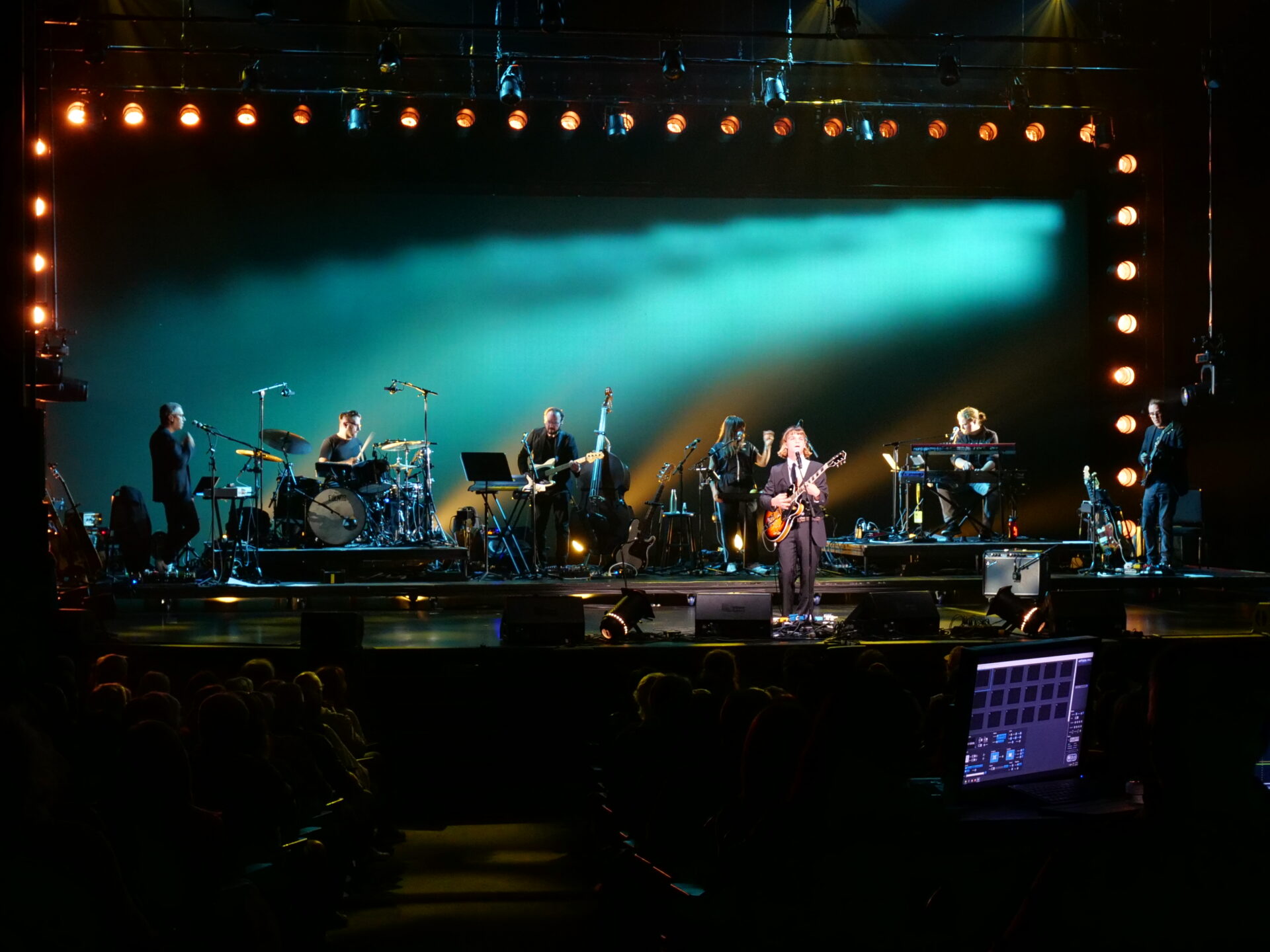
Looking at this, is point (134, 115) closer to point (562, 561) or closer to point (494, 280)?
point (494, 280)

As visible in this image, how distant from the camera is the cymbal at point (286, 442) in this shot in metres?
13.3

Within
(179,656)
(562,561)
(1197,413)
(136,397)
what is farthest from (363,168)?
(1197,413)

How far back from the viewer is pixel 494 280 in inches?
623

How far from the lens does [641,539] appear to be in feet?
48.5

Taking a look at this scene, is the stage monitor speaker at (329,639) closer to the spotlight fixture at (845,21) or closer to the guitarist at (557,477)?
the guitarist at (557,477)

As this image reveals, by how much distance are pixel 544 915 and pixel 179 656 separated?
412 centimetres

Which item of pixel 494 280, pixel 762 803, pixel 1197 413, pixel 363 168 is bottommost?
pixel 762 803

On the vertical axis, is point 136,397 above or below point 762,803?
above

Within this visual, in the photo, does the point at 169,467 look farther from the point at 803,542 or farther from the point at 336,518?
the point at 803,542

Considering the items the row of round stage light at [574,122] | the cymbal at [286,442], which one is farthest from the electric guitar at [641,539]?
the row of round stage light at [574,122]

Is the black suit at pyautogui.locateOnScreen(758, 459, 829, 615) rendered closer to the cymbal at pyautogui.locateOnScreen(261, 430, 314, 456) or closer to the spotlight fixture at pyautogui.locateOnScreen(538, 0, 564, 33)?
the spotlight fixture at pyautogui.locateOnScreen(538, 0, 564, 33)

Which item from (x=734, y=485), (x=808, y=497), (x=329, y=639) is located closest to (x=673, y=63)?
(x=734, y=485)

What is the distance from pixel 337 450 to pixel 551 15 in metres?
5.46

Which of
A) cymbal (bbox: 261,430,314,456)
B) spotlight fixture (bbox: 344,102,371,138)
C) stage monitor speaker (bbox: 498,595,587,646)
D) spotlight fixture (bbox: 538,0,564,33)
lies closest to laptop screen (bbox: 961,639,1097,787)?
stage monitor speaker (bbox: 498,595,587,646)
